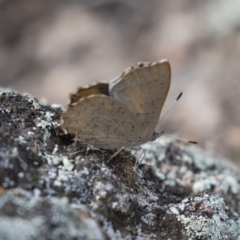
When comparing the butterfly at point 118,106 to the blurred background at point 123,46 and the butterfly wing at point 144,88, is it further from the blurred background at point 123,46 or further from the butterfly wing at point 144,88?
the blurred background at point 123,46

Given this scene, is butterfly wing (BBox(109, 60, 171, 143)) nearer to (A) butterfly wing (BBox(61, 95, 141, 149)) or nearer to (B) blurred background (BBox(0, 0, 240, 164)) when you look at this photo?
(A) butterfly wing (BBox(61, 95, 141, 149))

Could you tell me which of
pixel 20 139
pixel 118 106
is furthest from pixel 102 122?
pixel 20 139

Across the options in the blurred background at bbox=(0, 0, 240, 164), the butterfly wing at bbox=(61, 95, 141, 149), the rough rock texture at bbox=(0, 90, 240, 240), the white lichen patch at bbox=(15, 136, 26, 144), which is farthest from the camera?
the blurred background at bbox=(0, 0, 240, 164)

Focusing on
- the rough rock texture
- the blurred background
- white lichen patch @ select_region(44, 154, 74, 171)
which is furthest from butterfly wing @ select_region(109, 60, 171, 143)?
the blurred background

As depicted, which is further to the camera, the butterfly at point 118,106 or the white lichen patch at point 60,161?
the butterfly at point 118,106

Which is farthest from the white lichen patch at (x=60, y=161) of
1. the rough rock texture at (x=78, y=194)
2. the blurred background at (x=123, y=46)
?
the blurred background at (x=123, y=46)

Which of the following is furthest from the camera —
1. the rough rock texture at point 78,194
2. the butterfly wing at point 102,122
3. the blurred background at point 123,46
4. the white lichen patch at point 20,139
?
the blurred background at point 123,46

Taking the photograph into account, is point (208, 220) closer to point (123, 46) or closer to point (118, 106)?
point (118, 106)

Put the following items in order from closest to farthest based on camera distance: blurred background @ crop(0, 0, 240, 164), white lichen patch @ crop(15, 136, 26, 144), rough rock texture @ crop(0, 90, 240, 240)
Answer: rough rock texture @ crop(0, 90, 240, 240)
white lichen patch @ crop(15, 136, 26, 144)
blurred background @ crop(0, 0, 240, 164)
